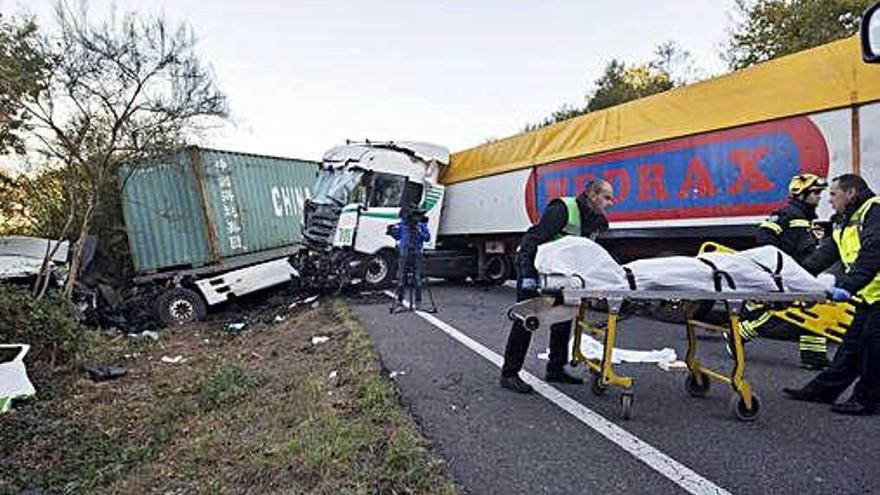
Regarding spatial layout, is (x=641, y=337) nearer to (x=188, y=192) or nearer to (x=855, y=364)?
(x=855, y=364)

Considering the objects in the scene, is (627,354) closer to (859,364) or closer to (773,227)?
(773,227)

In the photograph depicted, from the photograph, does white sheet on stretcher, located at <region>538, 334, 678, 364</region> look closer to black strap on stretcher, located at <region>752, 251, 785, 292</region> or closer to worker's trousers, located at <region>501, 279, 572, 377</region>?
worker's trousers, located at <region>501, 279, 572, 377</region>

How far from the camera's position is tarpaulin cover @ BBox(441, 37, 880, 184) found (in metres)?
5.89

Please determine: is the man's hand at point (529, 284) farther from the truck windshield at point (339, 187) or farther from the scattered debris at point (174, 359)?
the truck windshield at point (339, 187)

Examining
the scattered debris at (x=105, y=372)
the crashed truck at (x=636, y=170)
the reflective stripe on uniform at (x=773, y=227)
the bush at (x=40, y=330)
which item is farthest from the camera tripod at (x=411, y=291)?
the reflective stripe on uniform at (x=773, y=227)

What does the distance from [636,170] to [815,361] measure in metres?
3.53

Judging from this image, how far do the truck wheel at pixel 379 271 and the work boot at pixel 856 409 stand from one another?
913 centimetres

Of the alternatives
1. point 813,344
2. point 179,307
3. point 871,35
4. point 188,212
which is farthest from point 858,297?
point 188,212

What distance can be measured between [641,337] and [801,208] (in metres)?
2.26

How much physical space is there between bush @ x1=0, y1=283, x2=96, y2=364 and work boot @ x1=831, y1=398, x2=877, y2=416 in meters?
8.64

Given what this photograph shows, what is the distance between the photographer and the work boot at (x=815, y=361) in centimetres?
523

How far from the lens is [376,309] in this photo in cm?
972

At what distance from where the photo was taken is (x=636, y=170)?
8.08m

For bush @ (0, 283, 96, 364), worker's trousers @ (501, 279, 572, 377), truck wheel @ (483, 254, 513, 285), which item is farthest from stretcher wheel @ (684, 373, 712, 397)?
truck wheel @ (483, 254, 513, 285)
